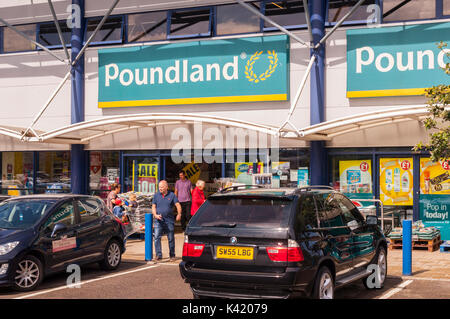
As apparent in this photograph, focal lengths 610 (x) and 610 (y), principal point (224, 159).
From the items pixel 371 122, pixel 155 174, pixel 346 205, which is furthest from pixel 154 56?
pixel 346 205

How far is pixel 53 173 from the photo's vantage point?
19891 mm

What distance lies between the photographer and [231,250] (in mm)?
7078

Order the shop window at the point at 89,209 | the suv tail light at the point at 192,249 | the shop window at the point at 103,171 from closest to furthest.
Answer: the suv tail light at the point at 192,249
the shop window at the point at 89,209
the shop window at the point at 103,171

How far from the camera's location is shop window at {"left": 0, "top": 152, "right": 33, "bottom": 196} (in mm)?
20328

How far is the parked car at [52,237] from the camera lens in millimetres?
9023

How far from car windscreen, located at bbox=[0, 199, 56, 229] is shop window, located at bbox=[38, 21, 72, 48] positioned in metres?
10.0

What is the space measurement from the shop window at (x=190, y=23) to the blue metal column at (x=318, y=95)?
126 inches

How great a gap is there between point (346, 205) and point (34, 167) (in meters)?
13.9

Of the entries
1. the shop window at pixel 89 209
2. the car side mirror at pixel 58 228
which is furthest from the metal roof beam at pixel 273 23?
the car side mirror at pixel 58 228

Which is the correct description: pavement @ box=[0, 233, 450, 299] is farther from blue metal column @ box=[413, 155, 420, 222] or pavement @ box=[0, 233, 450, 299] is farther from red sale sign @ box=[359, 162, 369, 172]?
red sale sign @ box=[359, 162, 369, 172]

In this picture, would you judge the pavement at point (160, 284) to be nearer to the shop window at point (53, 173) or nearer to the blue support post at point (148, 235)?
the blue support post at point (148, 235)

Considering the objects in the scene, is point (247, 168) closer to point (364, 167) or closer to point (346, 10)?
point (364, 167)

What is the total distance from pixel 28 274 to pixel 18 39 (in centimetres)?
1282
